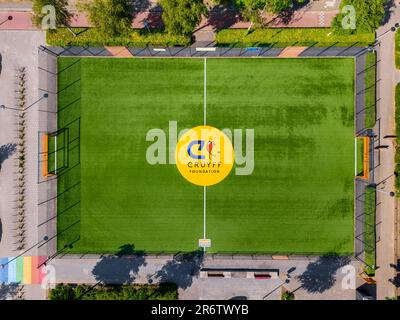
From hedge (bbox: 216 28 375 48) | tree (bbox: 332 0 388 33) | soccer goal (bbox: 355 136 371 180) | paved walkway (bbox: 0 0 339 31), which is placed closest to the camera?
tree (bbox: 332 0 388 33)

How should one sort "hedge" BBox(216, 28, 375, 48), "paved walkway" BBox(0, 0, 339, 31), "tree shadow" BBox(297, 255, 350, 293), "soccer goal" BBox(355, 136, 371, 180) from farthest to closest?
"tree shadow" BBox(297, 255, 350, 293) → "paved walkway" BBox(0, 0, 339, 31) → "soccer goal" BBox(355, 136, 371, 180) → "hedge" BBox(216, 28, 375, 48)

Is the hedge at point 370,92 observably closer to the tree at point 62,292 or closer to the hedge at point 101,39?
the hedge at point 101,39

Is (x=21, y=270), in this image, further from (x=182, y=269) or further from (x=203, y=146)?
(x=203, y=146)

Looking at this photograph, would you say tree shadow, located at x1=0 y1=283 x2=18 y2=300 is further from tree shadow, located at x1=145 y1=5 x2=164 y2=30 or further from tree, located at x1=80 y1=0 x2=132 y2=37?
tree shadow, located at x1=145 y1=5 x2=164 y2=30

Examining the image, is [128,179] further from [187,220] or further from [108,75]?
[108,75]

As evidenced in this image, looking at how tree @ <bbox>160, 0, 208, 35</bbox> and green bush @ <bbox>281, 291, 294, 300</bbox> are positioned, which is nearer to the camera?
tree @ <bbox>160, 0, 208, 35</bbox>

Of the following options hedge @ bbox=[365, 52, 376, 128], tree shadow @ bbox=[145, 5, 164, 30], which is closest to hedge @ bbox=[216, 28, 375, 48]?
hedge @ bbox=[365, 52, 376, 128]

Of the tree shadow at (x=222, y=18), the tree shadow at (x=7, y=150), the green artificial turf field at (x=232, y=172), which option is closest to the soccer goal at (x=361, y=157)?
the green artificial turf field at (x=232, y=172)
